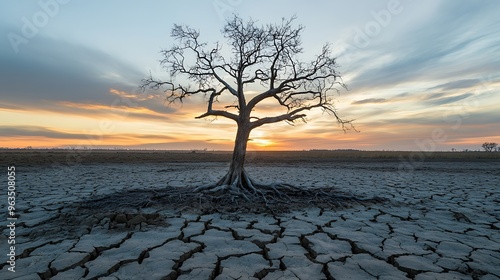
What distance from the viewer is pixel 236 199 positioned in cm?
635

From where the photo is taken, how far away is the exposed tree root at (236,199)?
588cm

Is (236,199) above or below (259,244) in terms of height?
above

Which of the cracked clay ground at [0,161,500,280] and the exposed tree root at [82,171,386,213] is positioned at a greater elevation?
the exposed tree root at [82,171,386,213]

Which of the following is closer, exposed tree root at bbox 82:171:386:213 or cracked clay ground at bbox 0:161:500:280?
cracked clay ground at bbox 0:161:500:280

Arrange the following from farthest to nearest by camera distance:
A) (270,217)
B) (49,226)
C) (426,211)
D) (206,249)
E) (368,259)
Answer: (426,211) < (270,217) < (49,226) < (206,249) < (368,259)

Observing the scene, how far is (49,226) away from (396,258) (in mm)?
5179

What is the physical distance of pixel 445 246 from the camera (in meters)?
3.74

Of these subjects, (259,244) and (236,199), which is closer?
(259,244)

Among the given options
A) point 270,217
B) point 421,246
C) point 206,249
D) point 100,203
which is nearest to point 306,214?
point 270,217

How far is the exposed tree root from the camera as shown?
5.88 metres

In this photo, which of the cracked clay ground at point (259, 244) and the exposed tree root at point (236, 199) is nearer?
the cracked clay ground at point (259, 244)

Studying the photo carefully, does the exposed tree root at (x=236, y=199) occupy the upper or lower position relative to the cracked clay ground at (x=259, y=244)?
upper

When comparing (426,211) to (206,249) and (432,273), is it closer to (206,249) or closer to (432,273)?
(432,273)

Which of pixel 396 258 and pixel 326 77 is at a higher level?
pixel 326 77
